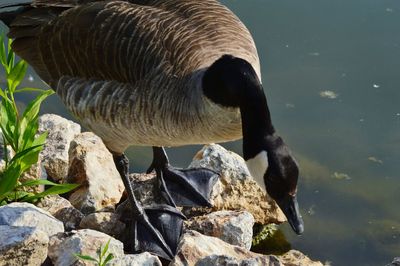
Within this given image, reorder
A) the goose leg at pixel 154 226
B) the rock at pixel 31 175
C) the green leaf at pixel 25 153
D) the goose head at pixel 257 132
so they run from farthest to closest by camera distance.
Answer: the rock at pixel 31 175 < the goose leg at pixel 154 226 < the green leaf at pixel 25 153 < the goose head at pixel 257 132

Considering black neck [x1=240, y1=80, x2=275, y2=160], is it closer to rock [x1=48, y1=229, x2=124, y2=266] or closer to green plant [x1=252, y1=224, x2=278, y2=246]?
→ rock [x1=48, y1=229, x2=124, y2=266]

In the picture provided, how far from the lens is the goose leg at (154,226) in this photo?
462 centimetres

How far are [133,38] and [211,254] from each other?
134 centimetres

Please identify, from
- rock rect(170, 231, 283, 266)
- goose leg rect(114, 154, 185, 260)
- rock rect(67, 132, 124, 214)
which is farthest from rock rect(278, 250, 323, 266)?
rock rect(67, 132, 124, 214)

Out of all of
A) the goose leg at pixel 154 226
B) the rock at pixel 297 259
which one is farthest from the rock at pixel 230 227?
the rock at pixel 297 259

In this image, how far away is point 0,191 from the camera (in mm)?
4457

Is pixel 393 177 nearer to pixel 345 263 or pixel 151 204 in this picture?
pixel 345 263

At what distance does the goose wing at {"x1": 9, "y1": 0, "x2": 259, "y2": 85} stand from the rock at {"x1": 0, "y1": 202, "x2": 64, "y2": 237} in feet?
2.96

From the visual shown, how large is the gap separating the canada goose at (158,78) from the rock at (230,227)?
25cm

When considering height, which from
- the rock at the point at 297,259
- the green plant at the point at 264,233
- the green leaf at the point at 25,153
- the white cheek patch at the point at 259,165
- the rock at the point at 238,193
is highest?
the white cheek patch at the point at 259,165

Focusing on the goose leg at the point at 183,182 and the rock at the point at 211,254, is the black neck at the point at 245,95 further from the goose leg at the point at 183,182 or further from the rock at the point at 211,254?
the goose leg at the point at 183,182

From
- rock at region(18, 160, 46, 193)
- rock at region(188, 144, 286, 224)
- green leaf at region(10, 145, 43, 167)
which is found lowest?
rock at region(188, 144, 286, 224)

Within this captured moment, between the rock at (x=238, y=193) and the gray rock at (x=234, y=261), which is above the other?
the gray rock at (x=234, y=261)

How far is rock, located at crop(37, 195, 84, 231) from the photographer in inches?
182
